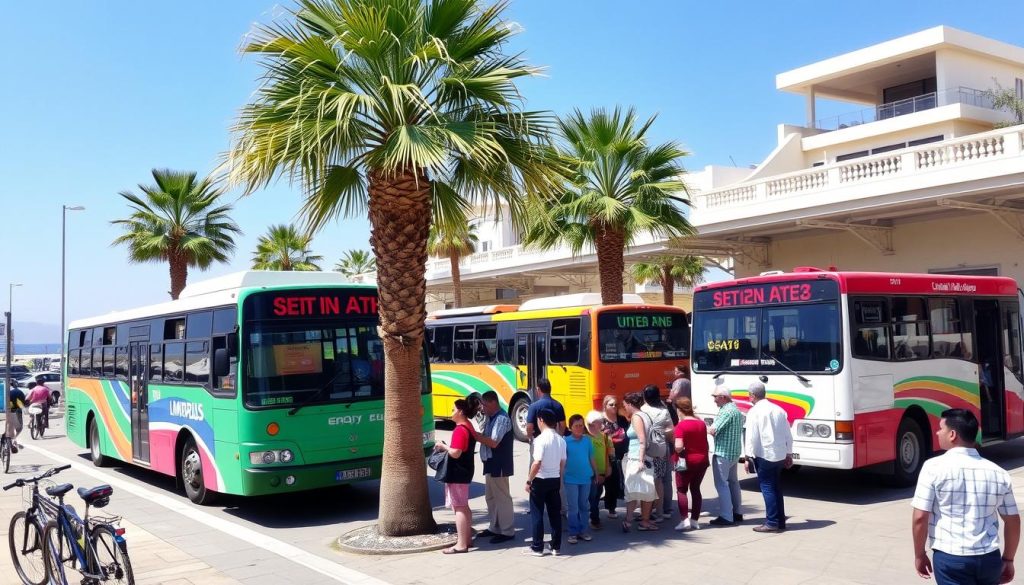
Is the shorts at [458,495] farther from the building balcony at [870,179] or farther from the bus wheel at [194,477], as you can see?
the building balcony at [870,179]

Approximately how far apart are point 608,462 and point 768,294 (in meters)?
3.66

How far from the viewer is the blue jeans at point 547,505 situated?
27.5 ft

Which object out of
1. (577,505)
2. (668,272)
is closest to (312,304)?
(577,505)

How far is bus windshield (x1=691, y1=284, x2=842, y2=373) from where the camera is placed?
1106 cm

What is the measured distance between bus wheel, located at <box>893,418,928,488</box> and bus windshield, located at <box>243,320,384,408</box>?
691 centimetres

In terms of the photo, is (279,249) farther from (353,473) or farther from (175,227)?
(353,473)

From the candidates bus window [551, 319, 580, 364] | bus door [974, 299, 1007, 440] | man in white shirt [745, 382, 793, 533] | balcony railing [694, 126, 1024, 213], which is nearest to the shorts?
man in white shirt [745, 382, 793, 533]

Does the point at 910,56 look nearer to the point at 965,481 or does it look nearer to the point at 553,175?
the point at 553,175

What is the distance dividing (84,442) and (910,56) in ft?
94.5

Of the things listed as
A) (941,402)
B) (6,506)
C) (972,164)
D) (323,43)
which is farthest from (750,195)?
(6,506)

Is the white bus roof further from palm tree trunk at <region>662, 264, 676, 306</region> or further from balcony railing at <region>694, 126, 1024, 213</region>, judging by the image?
palm tree trunk at <region>662, 264, 676, 306</region>

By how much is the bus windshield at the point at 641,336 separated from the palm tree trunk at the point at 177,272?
1545 cm

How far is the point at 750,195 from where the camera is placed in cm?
2216

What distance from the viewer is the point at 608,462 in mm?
9773
